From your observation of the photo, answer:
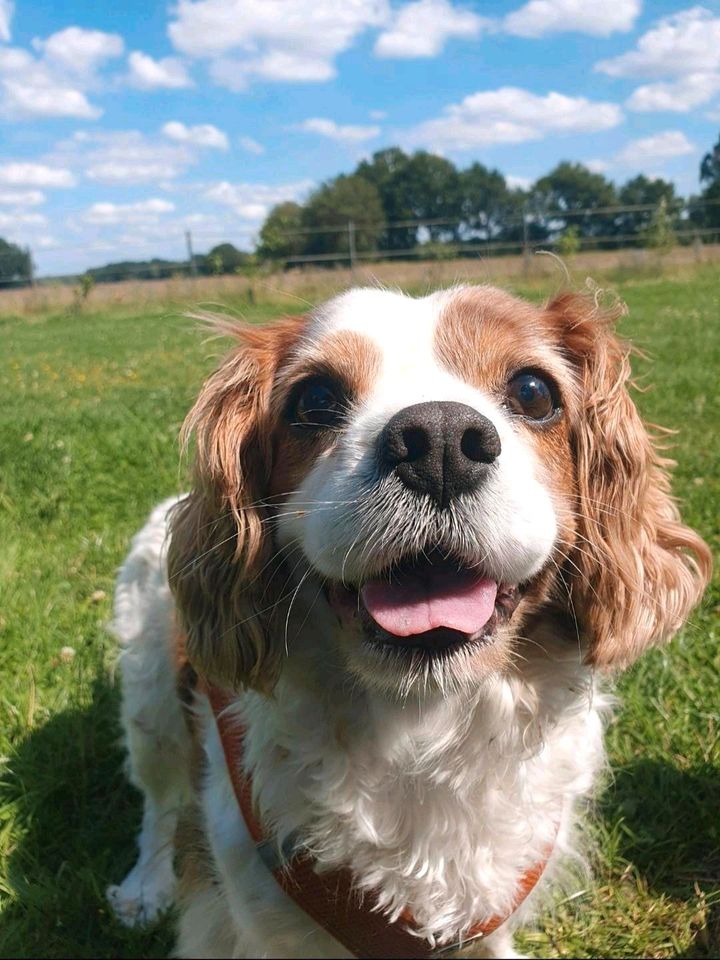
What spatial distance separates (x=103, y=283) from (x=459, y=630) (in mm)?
28530

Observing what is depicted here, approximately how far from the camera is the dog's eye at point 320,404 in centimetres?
177

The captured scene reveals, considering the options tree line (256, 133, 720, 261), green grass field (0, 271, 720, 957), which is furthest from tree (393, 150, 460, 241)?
green grass field (0, 271, 720, 957)

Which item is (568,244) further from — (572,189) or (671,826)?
(572,189)

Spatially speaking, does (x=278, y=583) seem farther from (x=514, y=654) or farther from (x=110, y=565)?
(x=110, y=565)

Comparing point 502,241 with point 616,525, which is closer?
point 616,525

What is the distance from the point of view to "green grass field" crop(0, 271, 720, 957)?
8.00ft

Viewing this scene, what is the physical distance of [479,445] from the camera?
4.83ft

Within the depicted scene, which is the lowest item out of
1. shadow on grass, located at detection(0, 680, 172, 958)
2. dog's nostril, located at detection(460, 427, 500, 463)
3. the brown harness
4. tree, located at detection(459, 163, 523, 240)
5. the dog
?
shadow on grass, located at detection(0, 680, 172, 958)

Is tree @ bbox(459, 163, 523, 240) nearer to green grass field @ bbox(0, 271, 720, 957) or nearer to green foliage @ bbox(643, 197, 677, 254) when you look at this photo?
green foliage @ bbox(643, 197, 677, 254)

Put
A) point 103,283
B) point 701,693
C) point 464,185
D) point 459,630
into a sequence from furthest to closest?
point 464,185
point 103,283
point 701,693
point 459,630

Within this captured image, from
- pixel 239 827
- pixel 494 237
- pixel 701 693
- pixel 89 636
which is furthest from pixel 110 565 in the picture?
pixel 494 237

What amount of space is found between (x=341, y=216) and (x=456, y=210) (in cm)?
2409

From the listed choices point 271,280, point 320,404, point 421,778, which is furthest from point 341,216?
point 421,778

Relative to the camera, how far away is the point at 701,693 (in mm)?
3029
